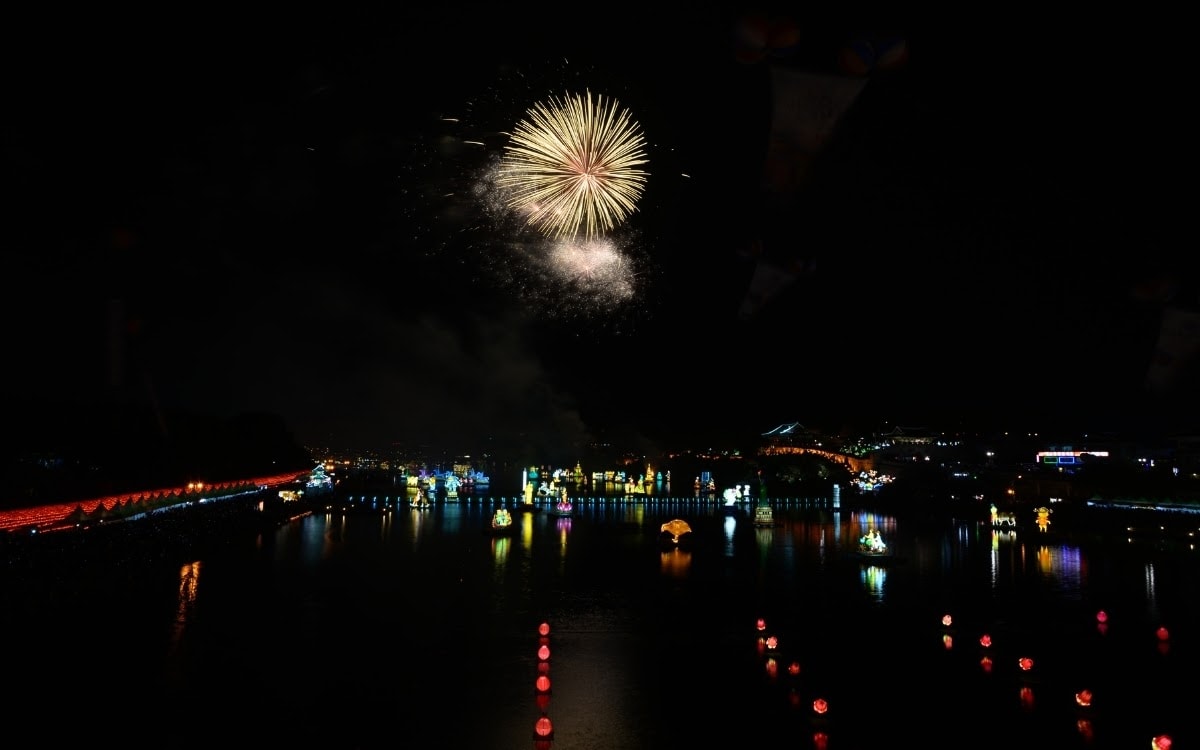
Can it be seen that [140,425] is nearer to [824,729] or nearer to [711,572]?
[711,572]

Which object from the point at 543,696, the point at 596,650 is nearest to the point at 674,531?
the point at 596,650

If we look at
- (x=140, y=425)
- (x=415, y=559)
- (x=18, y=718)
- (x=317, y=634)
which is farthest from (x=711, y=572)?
(x=140, y=425)

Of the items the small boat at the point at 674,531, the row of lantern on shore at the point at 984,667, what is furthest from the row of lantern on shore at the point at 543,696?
the small boat at the point at 674,531

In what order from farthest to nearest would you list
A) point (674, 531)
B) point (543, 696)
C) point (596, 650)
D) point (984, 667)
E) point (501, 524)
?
point (501, 524)
point (674, 531)
point (596, 650)
point (984, 667)
point (543, 696)

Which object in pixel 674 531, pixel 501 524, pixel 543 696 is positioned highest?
pixel 543 696

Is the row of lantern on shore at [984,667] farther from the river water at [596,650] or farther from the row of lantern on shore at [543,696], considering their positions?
the row of lantern on shore at [543,696]

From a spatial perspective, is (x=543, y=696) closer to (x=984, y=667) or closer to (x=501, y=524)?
(x=984, y=667)

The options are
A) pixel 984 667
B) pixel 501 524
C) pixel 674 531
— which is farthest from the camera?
pixel 501 524
